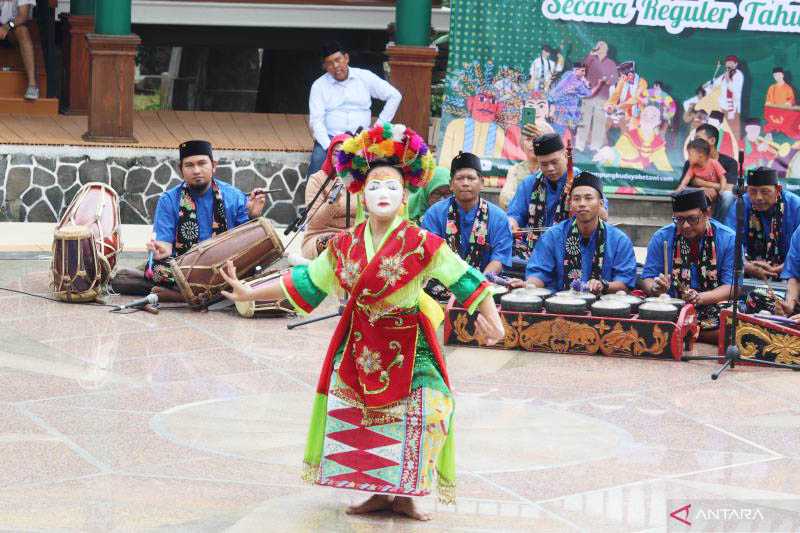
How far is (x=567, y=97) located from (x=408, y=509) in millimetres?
7349

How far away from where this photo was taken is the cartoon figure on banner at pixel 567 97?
13.0 metres

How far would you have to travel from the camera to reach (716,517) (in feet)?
20.6

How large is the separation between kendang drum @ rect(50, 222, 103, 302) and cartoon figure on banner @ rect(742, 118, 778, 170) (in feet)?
19.1

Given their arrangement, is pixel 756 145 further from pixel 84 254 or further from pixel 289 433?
pixel 289 433

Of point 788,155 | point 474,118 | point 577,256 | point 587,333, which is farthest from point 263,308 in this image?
point 788,155

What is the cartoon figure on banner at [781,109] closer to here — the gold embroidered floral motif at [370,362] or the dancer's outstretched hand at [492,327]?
the dancer's outstretched hand at [492,327]

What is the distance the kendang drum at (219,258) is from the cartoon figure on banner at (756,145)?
470 centimetres

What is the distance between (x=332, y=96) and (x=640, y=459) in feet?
22.9

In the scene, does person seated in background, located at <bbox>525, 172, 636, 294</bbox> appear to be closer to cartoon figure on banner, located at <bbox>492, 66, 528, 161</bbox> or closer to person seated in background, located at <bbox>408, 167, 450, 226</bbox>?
person seated in background, located at <bbox>408, 167, 450, 226</bbox>

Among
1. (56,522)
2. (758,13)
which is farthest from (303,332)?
Answer: (758,13)

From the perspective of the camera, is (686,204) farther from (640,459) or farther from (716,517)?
(716,517)

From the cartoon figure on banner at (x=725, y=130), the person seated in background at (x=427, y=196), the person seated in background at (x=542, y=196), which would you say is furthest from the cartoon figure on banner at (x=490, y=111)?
the person seated in background at (x=542, y=196)

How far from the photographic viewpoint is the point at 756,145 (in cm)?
1294

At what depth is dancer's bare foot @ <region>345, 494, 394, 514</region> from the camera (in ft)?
20.4
